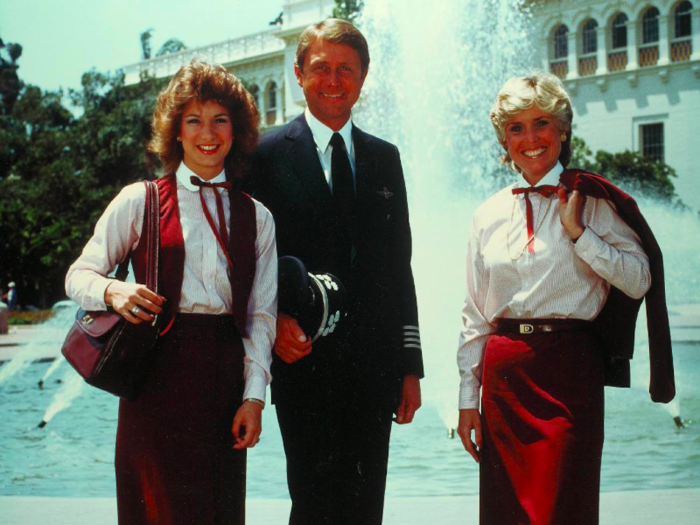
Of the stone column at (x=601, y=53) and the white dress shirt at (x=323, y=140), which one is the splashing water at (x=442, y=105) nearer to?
the stone column at (x=601, y=53)

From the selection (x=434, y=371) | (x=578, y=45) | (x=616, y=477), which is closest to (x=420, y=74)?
(x=578, y=45)

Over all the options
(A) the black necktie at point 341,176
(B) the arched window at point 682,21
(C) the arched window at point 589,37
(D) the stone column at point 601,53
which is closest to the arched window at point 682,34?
(B) the arched window at point 682,21

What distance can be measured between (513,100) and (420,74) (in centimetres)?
2110

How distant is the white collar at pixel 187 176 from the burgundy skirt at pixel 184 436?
0.43 meters

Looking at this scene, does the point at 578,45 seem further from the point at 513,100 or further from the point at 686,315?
the point at 513,100

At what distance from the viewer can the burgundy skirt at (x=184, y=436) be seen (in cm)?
266

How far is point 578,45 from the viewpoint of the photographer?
111 feet

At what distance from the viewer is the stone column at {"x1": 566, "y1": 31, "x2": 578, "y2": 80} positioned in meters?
33.6

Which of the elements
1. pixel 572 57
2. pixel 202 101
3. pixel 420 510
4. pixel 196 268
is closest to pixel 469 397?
pixel 196 268

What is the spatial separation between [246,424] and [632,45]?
107 ft

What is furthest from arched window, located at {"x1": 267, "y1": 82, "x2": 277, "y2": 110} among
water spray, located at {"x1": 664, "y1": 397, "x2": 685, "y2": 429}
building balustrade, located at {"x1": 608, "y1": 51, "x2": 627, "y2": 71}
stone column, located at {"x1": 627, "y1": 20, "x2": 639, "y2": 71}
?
water spray, located at {"x1": 664, "y1": 397, "x2": 685, "y2": 429}

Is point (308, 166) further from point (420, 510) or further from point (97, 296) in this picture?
point (420, 510)

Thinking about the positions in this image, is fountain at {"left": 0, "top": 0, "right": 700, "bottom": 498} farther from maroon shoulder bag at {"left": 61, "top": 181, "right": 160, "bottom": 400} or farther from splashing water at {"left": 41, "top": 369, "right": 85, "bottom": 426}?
maroon shoulder bag at {"left": 61, "top": 181, "right": 160, "bottom": 400}

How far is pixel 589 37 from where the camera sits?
1335 inches
